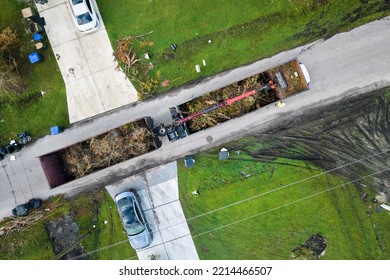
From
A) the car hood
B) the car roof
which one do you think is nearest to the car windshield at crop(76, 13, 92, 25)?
the car roof

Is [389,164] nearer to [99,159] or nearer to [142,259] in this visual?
[142,259]

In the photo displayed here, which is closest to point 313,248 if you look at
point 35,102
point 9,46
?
point 35,102

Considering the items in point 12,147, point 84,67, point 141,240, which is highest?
point 84,67

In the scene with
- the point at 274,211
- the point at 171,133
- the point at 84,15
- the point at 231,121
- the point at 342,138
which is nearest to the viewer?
the point at 84,15

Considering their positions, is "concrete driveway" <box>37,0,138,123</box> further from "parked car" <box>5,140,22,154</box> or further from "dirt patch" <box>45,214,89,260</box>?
"dirt patch" <box>45,214,89,260</box>

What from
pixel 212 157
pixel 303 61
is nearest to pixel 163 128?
pixel 212 157

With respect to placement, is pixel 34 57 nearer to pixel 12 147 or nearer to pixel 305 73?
pixel 12 147
